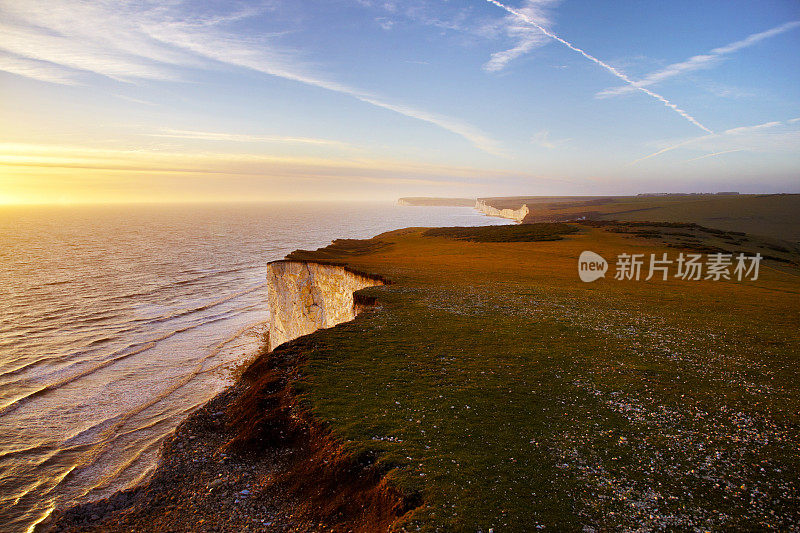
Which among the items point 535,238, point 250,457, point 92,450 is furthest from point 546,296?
point 535,238

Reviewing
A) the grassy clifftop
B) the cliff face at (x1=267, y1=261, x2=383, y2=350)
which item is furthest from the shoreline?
the cliff face at (x1=267, y1=261, x2=383, y2=350)

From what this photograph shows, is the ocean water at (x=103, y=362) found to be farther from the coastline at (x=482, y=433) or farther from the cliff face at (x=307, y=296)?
the coastline at (x=482, y=433)

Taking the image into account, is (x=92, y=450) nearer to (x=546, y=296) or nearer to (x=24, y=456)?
(x=24, y=456)

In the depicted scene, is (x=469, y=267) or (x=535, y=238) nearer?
(x=469, y=267)

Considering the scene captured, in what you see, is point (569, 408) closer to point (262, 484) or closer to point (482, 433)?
point (482, 433)

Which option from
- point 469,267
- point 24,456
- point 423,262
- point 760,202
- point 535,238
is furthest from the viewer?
point 760,202

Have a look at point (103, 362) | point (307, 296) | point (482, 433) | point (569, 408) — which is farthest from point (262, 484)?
point (103, 362)

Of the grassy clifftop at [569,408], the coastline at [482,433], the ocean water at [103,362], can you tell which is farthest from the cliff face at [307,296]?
the coastline at [482,433]
